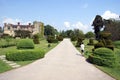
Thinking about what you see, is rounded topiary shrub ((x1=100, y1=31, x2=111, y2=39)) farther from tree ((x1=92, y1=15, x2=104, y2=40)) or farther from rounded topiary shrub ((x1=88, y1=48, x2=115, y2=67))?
tree ((x1=92, y1=15, x2=104, y2=40))

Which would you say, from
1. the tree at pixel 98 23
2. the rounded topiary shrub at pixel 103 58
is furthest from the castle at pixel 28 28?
the rounded topiary shrub at pixel 103 58

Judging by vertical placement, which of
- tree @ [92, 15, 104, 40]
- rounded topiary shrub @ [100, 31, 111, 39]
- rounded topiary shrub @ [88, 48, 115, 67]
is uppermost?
tree @ [92, 15, 104, 40]

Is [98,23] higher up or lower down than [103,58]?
higher up

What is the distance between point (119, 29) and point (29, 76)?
4744 cm

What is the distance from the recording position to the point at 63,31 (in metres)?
153

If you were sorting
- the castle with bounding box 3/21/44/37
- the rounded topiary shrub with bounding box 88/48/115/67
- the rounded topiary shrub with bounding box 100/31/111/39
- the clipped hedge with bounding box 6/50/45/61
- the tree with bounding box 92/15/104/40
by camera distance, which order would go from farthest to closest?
the castle with bounding box 3/21/44/37
the tree with bounding box 92/15/104/40
the rounded topiary shrub with bounding box 100/31/111/39
the clipped hedge with bounding box 6/50/45/61
the rounded topiary shrub with bounding box 88/48/115/67

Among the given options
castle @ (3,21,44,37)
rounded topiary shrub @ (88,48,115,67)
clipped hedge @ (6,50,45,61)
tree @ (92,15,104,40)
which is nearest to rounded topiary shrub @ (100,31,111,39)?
rounded topiary shrub @ (88,48,115,67)

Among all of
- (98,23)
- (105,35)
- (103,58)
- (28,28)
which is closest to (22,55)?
(103,58)

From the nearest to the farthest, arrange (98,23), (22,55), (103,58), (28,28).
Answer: (103,58)
(22,55)
(98,23)
(28,28)

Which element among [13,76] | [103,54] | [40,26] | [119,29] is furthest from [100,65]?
[40,26]

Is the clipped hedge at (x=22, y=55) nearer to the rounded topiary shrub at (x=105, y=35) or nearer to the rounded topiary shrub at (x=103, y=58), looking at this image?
the rounded topiary shrub at (x=103, y=58)

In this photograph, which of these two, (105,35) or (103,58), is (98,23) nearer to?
(105,35)

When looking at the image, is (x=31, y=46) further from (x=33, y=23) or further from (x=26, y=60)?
(x=33, y=23)

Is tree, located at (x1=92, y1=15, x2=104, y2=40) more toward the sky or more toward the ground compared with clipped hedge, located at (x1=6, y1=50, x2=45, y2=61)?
more toward the sky
